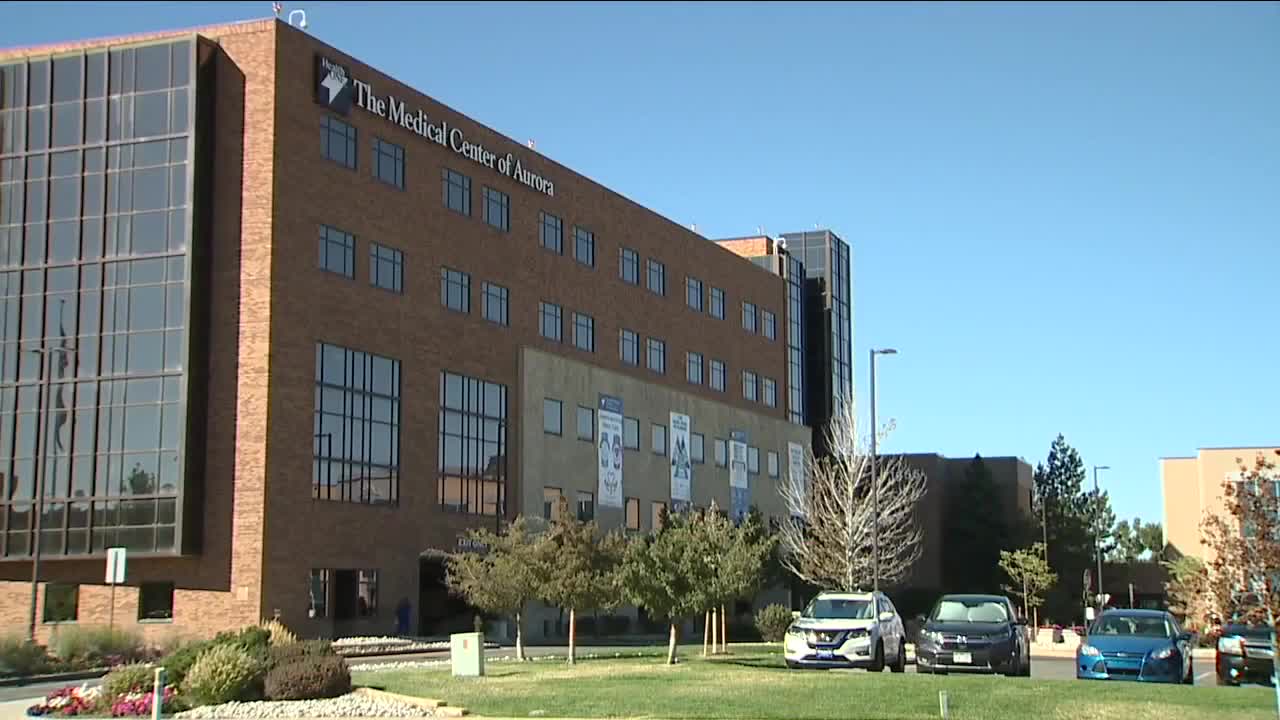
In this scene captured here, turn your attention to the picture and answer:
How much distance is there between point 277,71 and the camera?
5000cm

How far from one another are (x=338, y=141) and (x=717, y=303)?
34.8 meters

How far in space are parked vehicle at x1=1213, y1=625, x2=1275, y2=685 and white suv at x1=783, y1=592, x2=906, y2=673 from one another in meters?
7.29

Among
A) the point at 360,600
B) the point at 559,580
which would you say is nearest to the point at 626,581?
the point at 559,580

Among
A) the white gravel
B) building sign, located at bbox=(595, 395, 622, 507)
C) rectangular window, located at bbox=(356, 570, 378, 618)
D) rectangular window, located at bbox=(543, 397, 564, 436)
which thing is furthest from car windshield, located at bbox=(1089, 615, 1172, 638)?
building sign, located at bbox=(595, 395, 622, 507)

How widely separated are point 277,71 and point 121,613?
18473 mm

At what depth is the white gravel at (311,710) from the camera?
23.3 metres

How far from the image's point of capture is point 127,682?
83.0 ft

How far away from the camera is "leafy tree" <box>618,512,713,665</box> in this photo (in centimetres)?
3509

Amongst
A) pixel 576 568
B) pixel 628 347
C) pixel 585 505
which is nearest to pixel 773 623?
pixel 576 568

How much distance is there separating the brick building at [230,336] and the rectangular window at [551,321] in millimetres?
6979

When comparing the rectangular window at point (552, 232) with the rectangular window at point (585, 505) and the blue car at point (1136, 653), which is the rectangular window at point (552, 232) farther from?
the blue car at point (1136, 653)

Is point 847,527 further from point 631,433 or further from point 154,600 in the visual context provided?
point 154,600

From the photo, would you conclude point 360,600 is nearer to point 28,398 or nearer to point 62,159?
point 28,398

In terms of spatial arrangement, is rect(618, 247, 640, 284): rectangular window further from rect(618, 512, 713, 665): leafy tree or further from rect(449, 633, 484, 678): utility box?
rect(449, 633, 484, 678): utility box
